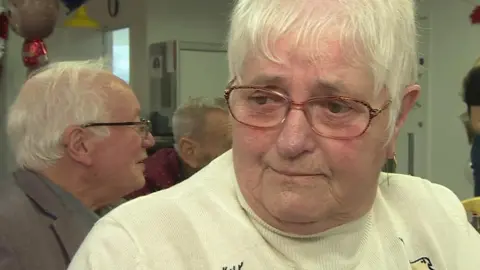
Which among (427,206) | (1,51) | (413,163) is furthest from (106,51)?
(427,206)

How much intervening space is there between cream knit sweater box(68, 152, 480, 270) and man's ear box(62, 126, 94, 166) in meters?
1.04

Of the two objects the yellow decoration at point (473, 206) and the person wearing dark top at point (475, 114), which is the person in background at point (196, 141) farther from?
the yellow decoration at point (473, 206)

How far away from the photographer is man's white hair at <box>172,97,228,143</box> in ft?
9.87

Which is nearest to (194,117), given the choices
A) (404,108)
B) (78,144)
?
(78,144)

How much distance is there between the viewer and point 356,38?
0.87 m

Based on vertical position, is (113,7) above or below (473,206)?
above

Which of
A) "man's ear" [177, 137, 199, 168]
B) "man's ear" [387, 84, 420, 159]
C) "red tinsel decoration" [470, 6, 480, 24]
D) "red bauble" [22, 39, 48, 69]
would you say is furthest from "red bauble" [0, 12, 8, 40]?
"man's ear" [387, 84, 420, 159]

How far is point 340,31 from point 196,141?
215 cm

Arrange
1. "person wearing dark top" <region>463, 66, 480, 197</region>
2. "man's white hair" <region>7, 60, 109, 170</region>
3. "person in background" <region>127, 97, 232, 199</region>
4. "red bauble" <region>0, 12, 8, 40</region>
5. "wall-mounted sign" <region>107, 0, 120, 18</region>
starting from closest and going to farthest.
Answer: "man's white hair" <region>7, 60, 109, 170</region>
"person wearing dark top" <region>463, 66, 480, 197</region>
"person in background" <region>127, 97, 232, 199</region>
"red bauble" <region>0, 12, 8, 40</region>
"wall-mounted sign" <region>107, 0, 120, 18</region>

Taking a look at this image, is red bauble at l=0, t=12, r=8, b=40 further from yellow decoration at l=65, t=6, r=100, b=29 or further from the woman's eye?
the woman's eye

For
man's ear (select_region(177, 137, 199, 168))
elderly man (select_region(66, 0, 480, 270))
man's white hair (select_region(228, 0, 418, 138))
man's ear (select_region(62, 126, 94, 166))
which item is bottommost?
man's ear (select_region(177, 137, 199, 168))

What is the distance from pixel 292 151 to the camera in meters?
0.86

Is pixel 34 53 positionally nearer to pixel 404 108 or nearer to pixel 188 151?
pixel 188 151

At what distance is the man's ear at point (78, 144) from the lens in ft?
6.44
